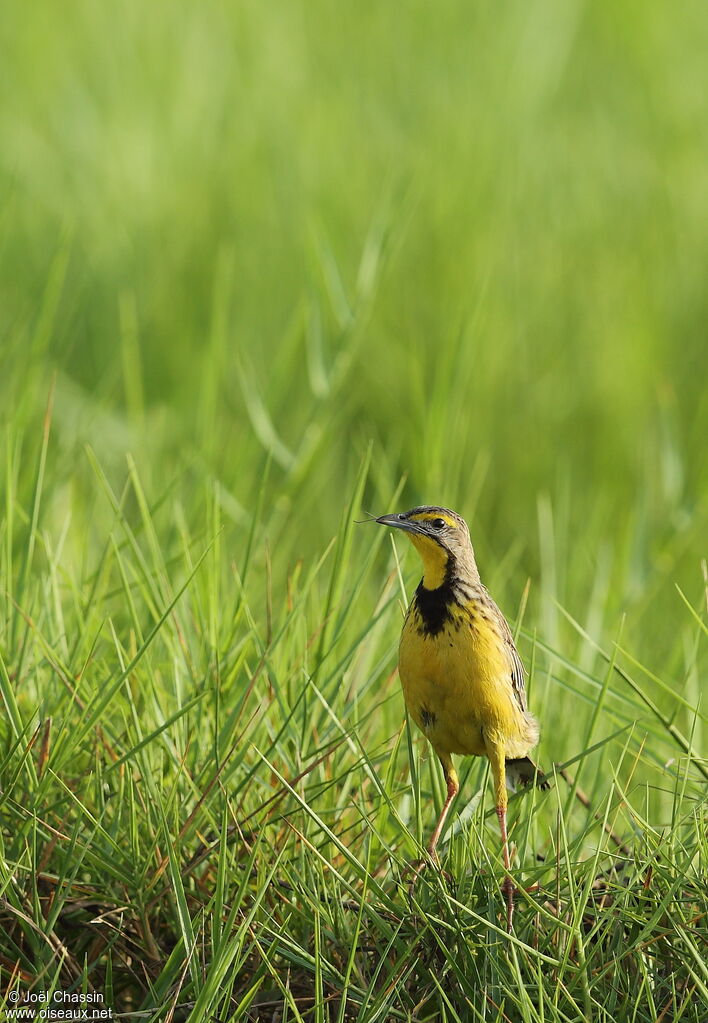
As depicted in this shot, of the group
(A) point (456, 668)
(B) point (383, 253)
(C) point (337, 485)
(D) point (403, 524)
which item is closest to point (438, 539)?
(D) point (403, 524)

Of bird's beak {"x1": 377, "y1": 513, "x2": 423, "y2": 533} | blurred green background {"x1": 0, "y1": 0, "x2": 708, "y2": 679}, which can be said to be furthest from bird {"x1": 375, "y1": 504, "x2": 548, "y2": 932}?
blurred green background {"x1": 0, "y1": 0, "x2": 708, "y2": 679}

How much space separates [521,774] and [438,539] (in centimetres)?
29

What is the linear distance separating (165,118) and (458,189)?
Result: 3.18 ft

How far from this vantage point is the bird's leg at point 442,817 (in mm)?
1197

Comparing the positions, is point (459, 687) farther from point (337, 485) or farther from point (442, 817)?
point (337, 485)

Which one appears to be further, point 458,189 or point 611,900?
point 458,189

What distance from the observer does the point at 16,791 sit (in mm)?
1329

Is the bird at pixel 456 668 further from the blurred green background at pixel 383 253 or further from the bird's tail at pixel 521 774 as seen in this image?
the blurred green background at pixel 383 253

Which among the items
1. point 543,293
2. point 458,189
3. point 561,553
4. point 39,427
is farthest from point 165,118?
point 561,553

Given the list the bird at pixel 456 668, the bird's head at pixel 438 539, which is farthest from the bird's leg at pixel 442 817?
the bird's head at pixel 438 539

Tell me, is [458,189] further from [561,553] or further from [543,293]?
[561,553]

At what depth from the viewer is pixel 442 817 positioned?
124cm

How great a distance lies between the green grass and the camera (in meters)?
1.19

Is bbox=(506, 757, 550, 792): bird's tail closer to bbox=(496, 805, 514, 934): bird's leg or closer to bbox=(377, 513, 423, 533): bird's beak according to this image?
bbox=(496, 805, 514, 934): bird's leg
